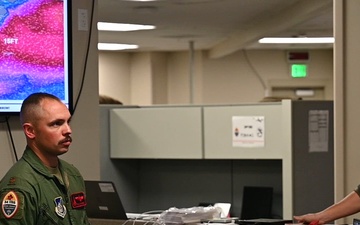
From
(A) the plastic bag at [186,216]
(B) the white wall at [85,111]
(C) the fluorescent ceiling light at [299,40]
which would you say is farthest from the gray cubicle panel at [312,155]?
(C) the fluorescent ceiling light at [299,40]

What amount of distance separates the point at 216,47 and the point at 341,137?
7570 millimetres

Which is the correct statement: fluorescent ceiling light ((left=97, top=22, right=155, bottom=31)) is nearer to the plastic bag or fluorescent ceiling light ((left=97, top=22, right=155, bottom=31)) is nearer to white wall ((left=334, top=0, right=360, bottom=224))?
white wall ((left=334, top=0, right=360, bottom=224))

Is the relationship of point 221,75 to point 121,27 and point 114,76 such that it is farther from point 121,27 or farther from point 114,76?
point 121,27

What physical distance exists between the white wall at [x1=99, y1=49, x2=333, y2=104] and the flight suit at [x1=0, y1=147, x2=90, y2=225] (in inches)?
346

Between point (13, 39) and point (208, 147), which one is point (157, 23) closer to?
point (208, 147)

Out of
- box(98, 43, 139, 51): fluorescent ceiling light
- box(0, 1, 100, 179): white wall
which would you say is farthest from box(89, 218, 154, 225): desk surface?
box(98, 43, 139, 51): fluorescent ceiling light

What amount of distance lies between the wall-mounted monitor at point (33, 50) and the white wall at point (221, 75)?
7933 mm

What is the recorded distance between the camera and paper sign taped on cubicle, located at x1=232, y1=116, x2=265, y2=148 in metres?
4.65

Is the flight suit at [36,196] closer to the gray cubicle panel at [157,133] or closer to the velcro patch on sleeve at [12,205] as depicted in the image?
the velcro patch on sleeve at [12,205]

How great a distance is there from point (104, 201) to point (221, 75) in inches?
332

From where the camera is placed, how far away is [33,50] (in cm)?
311

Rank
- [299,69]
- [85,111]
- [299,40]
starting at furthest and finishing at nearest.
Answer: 1. [299,69]
2. [299,40]
3. [85,111]

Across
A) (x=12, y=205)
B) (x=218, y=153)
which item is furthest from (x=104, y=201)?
(x=218, y=153)

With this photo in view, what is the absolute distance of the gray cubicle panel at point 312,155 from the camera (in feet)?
14.9
